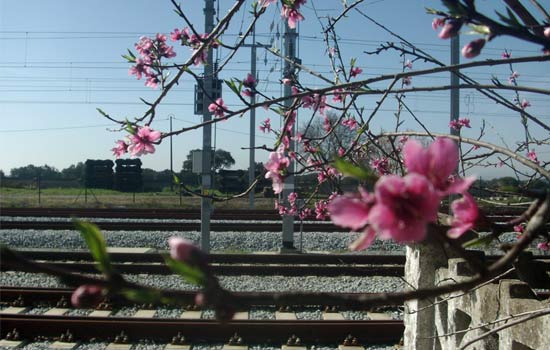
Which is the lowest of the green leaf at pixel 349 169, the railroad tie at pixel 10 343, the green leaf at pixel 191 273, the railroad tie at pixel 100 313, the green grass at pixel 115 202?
the railroad tie at pixel 10 343

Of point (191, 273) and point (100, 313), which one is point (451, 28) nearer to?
point (191, 273)

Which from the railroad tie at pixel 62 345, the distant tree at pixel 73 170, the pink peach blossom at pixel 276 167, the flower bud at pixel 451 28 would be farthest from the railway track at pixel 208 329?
the distant tree at pixel 73 170

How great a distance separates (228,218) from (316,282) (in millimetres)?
7466

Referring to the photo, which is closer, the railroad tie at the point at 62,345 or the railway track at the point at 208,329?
the railroad tie at the point at 62,345

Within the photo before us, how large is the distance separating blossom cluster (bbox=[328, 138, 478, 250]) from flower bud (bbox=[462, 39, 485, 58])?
1.64 feet

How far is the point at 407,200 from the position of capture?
0.71 metres

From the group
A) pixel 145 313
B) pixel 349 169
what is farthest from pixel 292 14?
pixel 145 313

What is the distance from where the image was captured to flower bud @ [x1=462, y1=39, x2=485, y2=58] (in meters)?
1.16

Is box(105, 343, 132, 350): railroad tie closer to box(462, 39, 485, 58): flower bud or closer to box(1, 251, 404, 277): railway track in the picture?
box(1, 251, 404, 277): railway track

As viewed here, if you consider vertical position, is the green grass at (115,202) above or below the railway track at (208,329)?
above

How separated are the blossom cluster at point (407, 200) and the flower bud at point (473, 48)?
0.50 meters

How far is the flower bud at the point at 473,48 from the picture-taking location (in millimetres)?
1155

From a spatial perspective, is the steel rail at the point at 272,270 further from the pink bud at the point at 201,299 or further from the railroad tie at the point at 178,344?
the pink bud at the point at 201,299

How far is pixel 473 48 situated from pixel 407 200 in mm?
602
